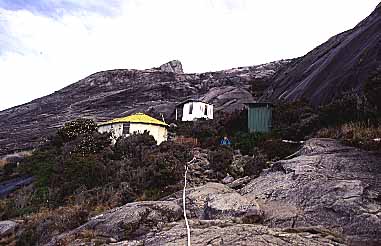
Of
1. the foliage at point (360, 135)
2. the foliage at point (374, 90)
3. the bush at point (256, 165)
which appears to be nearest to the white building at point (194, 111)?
the foliage at point (374, 90)

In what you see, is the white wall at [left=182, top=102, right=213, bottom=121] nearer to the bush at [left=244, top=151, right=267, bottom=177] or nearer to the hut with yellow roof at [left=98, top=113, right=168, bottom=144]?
the hut with yellow roof at [left=98, top=113, right=168, bottom=144]

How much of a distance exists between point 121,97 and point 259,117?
43230mm

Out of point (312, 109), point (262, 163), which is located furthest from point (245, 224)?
point (312, 109)

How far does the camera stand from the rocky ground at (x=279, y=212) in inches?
345

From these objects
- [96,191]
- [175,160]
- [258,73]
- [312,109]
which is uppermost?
[258,73]

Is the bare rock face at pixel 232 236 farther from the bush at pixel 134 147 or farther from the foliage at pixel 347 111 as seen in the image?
the bush at pixel 134 147

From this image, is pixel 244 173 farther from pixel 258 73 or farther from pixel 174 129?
pixel 258 73

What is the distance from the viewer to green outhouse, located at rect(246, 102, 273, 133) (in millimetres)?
29891

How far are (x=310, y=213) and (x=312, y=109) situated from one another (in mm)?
18077

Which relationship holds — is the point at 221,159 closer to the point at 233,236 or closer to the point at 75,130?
the point at 233,236

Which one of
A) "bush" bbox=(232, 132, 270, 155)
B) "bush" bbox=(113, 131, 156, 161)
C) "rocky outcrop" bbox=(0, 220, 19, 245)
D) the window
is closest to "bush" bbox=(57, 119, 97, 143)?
the window

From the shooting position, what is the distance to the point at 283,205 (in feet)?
36.1

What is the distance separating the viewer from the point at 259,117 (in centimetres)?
3017

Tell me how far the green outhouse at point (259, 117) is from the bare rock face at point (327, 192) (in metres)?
15.2
